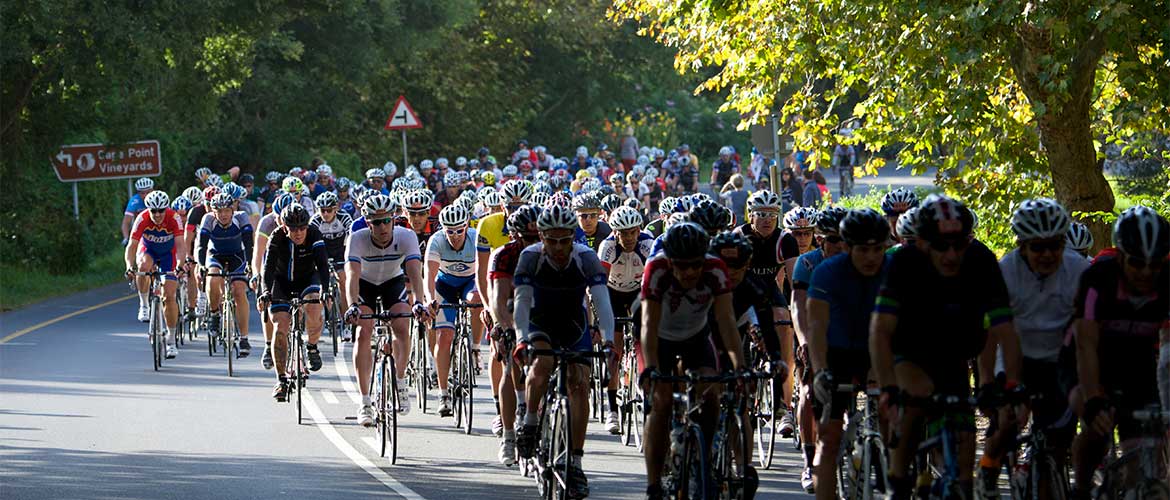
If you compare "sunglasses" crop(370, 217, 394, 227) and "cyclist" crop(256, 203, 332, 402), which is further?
"cyclist" crop(256, 203, 332, 402)

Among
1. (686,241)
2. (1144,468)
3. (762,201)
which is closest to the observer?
(1144,468)

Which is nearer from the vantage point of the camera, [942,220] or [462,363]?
[942,220]

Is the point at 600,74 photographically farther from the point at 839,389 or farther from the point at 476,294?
the point at 839,389

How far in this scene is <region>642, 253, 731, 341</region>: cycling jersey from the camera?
9.36 meters

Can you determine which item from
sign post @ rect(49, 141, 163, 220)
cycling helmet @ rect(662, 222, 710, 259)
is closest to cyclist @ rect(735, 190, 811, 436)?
cycling helmet @ rect(662, 222, 710, 259)

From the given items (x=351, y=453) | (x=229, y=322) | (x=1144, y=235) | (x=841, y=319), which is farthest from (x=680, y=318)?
(x=229, y=322)

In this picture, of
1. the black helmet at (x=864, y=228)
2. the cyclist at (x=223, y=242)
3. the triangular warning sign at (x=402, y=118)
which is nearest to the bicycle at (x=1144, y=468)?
the black helmet at (x=864, y=228)

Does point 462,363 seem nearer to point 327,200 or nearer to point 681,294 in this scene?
point 327,200

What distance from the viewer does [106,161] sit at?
110ft

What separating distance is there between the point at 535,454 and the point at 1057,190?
25.8 ft

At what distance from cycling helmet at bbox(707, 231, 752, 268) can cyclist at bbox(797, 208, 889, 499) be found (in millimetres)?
1479

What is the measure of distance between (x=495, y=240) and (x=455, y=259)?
37cm

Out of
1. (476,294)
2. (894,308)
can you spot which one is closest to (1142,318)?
(894,308)

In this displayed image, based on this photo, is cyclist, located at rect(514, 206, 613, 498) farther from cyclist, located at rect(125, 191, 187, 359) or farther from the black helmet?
cyclist, located at rect(125, 191, 187, 359)
